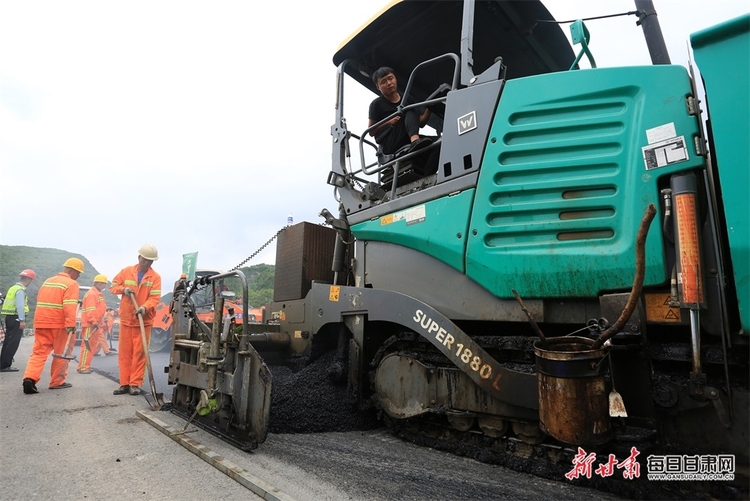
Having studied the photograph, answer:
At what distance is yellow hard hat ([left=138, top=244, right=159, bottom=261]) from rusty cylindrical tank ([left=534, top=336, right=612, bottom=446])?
5.46m

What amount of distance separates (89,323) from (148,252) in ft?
13.9

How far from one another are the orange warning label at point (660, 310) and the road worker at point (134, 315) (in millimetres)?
5146

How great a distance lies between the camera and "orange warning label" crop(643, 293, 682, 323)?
1.96 meters

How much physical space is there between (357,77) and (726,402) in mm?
3911

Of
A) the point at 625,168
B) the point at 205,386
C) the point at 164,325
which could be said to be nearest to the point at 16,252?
the point at 164,325

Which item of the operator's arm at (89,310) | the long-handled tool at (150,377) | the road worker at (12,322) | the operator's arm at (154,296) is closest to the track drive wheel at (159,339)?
the operator's arm at (89,310)

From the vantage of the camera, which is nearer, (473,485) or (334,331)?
(473,485)

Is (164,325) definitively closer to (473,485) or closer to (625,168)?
(473,485)

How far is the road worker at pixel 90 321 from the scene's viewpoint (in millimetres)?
7624

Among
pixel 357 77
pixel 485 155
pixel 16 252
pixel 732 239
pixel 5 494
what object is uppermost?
pixel 16 252

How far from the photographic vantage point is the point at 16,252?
4147 centimetres

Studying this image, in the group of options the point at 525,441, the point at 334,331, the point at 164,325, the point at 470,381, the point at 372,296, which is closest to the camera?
the point at 525,441

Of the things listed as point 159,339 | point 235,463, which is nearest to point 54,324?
point 235,463

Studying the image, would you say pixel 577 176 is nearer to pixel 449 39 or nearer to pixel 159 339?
pixel 449 39
